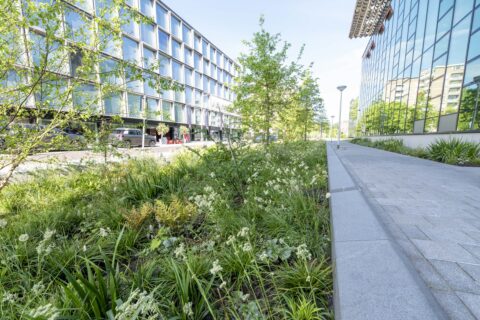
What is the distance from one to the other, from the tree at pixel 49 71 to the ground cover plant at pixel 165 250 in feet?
3.83

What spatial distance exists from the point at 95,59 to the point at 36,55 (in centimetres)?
71

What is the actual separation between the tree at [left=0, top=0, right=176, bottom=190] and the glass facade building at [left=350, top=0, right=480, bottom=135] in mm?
12151

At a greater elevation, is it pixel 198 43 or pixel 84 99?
pixel 198 43

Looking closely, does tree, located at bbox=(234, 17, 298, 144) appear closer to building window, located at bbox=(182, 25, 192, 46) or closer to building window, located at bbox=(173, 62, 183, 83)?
building window, located at bbox=(173, 62, 183, 83)

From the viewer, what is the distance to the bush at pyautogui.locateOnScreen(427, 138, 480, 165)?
695 centimetres

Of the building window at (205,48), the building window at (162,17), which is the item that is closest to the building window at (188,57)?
the building window at (205,48)

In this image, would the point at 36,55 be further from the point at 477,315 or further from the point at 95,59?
the point at 477,315

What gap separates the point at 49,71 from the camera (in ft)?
9.84

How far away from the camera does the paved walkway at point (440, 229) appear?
4.62 ft

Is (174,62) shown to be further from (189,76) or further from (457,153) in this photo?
(457,153)

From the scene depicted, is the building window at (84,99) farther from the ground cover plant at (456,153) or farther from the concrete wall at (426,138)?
the concrete wall at (426,138)

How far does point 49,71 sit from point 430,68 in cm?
1651

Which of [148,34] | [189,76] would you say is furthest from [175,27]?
[189,76]

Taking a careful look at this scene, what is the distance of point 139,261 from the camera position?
204cm
